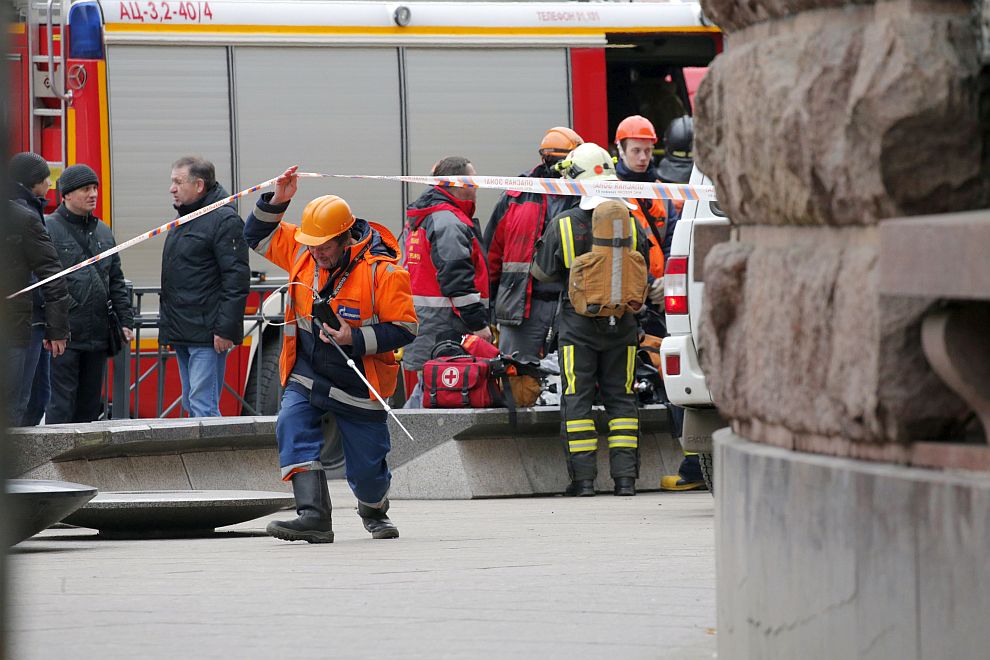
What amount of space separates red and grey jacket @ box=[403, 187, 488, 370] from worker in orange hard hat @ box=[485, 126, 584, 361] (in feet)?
0.40

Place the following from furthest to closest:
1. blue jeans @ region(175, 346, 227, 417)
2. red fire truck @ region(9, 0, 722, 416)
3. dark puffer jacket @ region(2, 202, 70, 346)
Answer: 1. red fire truck @ region(9, 0, 722, 416)
2. blue jeans @ region(175, 346, 227, 417)
3. dark puffer jacket @ region(2, 202, 70, 346)

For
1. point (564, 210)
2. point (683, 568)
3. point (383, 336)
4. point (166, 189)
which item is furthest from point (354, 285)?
point (166, 189)

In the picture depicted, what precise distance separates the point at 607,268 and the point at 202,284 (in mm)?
2835

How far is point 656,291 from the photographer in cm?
1237

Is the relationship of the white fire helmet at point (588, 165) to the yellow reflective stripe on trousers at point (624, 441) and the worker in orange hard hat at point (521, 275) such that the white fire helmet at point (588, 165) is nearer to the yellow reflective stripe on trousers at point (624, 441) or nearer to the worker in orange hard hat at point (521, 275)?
the worker in orange hard hat at point (521, 275)

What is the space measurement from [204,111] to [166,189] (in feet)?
2.43

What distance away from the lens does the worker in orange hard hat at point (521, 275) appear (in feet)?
41.0

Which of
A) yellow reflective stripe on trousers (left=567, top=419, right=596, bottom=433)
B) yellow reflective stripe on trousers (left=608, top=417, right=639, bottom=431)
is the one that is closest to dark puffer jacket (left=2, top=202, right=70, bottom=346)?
yellow reflective stripe on trousers (left=567, top=419, right=596, bottom=433)

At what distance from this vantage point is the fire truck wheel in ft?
47.6

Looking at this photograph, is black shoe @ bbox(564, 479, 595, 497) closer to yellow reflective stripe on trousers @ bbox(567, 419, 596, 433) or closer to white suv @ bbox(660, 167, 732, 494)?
yellow reflective stripe on trousers @ bbox(567, 419, 596, 433)

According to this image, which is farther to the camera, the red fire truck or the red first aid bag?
the red fire truck

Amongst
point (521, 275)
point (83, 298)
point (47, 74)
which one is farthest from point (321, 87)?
point (521, 275)

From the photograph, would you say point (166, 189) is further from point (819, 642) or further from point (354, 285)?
point (819, 642)

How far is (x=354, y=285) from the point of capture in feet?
29.7
